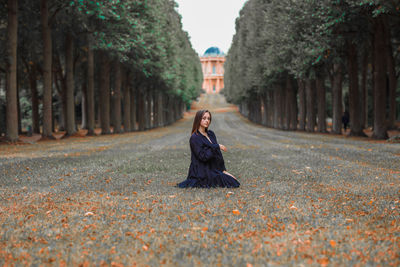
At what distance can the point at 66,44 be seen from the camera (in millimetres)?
24719

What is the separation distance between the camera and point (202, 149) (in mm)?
7082

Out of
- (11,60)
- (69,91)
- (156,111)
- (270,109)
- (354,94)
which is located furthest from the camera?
(156,111)

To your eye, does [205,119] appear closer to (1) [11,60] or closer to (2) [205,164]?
(2) [205,164]

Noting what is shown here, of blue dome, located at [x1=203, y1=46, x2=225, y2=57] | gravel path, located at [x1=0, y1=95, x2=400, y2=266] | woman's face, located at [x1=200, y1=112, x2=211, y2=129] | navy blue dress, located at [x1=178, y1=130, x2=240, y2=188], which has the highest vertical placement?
blue dome, located at [x1=203, y1=46, x2=225, y2=57]

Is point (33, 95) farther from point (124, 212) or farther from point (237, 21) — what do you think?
point (237, 21)

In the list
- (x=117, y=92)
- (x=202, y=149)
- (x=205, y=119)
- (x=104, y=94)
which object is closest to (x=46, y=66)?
(x=104, y=94)

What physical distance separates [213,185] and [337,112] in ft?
70.2

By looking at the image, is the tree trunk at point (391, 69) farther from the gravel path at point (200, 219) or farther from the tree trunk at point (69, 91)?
the tree trunk at point (69, 91)

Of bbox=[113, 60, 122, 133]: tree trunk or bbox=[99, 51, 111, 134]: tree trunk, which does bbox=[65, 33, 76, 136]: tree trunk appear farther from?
bbox=[113, 60, 122, 133]: tree trunk

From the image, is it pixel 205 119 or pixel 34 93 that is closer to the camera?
pixel 205 119

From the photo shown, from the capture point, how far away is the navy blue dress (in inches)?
276

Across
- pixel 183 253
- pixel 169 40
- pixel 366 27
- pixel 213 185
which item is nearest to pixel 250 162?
pixel 213 185

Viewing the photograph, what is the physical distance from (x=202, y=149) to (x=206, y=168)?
372mm

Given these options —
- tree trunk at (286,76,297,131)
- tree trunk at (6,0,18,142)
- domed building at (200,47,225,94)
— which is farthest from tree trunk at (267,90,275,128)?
domed building at (200,47,225,94)
